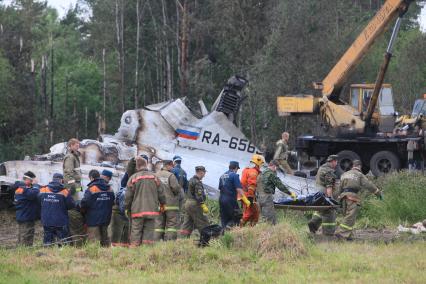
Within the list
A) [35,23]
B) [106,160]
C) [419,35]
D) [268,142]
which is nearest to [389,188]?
[106,160]

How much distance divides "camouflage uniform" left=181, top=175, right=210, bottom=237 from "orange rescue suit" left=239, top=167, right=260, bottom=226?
1.10 m

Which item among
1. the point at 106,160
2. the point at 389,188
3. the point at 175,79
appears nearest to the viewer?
the point at 389,188

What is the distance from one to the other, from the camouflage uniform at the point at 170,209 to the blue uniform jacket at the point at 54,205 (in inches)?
65.6

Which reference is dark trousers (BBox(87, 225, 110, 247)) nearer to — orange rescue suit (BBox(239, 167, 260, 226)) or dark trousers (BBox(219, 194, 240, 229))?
dark trousers (BBox(219, 194, 240, 229))

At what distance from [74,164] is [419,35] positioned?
101 ft

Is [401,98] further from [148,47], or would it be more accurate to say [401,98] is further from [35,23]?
[35,23]

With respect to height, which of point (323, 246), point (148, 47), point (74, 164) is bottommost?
point (323, 246)

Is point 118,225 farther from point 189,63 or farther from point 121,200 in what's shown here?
point 189,63

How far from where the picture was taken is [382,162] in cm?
2802

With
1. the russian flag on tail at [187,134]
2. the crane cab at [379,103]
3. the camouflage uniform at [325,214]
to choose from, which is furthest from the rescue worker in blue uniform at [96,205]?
the crane cab at [379,103]

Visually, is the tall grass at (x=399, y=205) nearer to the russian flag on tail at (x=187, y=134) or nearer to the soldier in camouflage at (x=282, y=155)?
the soldier in camouflage at (x=282, y=155)

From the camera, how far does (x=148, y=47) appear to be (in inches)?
1962

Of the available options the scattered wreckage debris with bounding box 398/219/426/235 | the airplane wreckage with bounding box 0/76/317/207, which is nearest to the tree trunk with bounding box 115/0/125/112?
the airplane wreckage with bounding box 0/76/317/207

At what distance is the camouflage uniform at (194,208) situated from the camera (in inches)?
663
